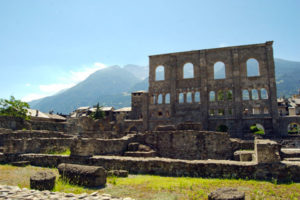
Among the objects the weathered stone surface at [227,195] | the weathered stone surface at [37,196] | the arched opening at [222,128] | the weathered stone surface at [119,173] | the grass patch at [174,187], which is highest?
the arched opening at [222,128]

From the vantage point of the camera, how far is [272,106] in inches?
1342

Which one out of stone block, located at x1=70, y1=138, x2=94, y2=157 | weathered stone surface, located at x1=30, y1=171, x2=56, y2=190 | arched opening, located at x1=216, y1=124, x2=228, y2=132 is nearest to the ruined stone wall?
stone block, located at x1=70, y1=138, x2=94, y2=157

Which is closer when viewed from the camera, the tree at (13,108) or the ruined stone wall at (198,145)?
the ruined stone wall at (198,145)

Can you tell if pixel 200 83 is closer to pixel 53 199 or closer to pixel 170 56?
pixel 170 56

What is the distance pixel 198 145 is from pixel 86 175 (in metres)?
9.68

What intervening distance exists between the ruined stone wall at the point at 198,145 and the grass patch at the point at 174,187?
651 cm

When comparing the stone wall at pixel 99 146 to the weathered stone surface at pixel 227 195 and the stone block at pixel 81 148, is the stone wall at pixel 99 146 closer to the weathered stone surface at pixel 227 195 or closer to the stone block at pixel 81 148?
the stone block at pixel 81 148

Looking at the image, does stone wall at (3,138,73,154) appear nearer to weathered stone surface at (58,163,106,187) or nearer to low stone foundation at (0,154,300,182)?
low stone foundation at (0,154,300,182)

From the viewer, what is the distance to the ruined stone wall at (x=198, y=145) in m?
15.9

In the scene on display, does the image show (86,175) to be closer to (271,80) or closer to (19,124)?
(19,124)

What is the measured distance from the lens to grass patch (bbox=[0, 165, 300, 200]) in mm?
7371

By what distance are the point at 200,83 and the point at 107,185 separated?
31969mm

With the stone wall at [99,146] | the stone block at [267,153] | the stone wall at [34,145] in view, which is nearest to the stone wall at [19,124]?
the stone wall at [34,145]

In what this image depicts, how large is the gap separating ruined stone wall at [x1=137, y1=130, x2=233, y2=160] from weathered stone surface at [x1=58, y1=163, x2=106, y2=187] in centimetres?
861
